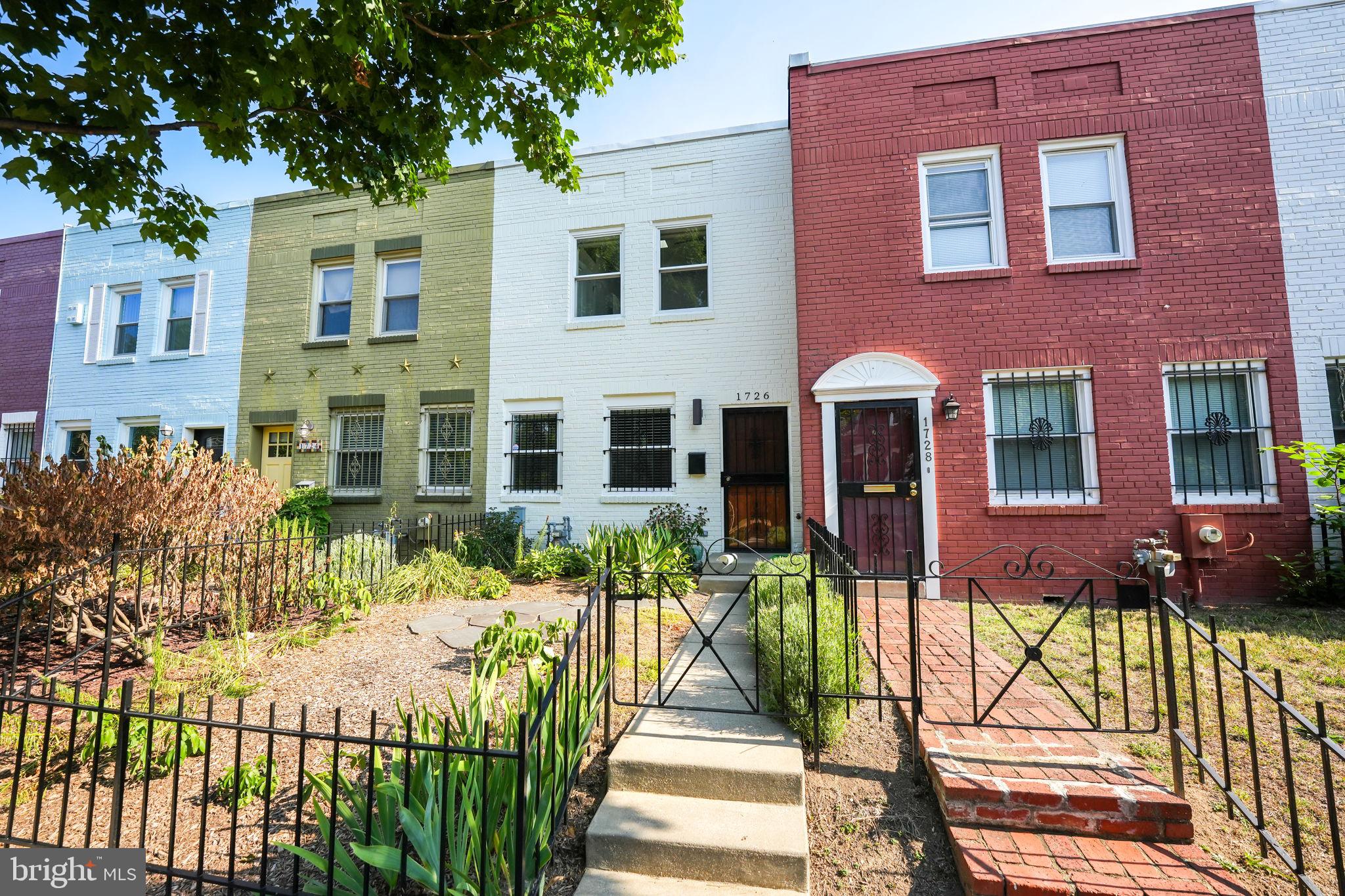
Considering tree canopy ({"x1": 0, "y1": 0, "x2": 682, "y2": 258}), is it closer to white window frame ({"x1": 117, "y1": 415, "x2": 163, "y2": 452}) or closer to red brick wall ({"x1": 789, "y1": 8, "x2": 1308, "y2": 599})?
red brick wall ({"x1": 789, "y1": 8, "x2": 1308, "y2": 599})

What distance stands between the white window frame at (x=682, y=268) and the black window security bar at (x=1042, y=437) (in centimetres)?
435

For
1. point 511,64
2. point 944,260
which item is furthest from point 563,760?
point 944,260

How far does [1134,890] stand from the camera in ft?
7.43

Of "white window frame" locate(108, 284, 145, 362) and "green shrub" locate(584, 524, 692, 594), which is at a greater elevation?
"white window frame" locate(108, 284, 145, 362)

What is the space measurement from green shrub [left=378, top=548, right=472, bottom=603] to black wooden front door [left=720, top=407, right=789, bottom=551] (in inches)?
153

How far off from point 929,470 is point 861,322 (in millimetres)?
2201

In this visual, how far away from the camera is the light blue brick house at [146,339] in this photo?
11.8m

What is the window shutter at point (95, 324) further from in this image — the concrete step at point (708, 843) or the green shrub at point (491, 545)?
the concrete step at point (708, 843)

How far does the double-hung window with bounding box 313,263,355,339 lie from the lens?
11492 mm

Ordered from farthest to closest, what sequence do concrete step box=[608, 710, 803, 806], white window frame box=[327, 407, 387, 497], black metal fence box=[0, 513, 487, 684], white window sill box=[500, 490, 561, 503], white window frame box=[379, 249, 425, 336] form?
white window frame box=[379, 249, 425, 336]
white window frame box=[327, 407, 387, 497]
white window sill box=[500, 490, 561, 503]
black metal fence box=[0, 513, 487, 684]
concrete step box=[608, 710, 803, 806]

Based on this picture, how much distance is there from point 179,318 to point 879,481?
14.6m

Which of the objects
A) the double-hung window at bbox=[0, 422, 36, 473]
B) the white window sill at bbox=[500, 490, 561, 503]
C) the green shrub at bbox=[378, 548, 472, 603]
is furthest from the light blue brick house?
the green shrub at bbox=[378, 548, 472, 603]

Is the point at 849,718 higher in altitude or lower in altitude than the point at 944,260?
lower

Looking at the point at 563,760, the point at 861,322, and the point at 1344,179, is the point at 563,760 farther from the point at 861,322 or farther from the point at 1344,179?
the point at 1344,179
